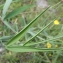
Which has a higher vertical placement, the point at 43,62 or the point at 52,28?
the point at 52,28

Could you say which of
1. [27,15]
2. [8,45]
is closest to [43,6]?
[27,15]

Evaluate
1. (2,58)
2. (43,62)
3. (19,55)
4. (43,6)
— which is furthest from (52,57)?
(43,6)

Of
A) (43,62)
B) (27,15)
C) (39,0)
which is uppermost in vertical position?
(39,0)

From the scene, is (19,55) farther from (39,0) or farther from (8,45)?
(8,45)

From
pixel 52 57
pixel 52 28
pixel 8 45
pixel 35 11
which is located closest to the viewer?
pixel 8 45

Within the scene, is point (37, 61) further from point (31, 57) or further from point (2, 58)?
point (2, 58)

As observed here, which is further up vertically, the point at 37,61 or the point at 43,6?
the point at 43,6

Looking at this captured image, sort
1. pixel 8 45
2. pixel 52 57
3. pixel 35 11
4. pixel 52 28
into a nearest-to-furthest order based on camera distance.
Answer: pixel 8 45 < pixel 52 57 < pixel 52 28 < pixel 35 11

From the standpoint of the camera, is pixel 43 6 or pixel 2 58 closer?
pixel 2 58

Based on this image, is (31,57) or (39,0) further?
(39,0)
